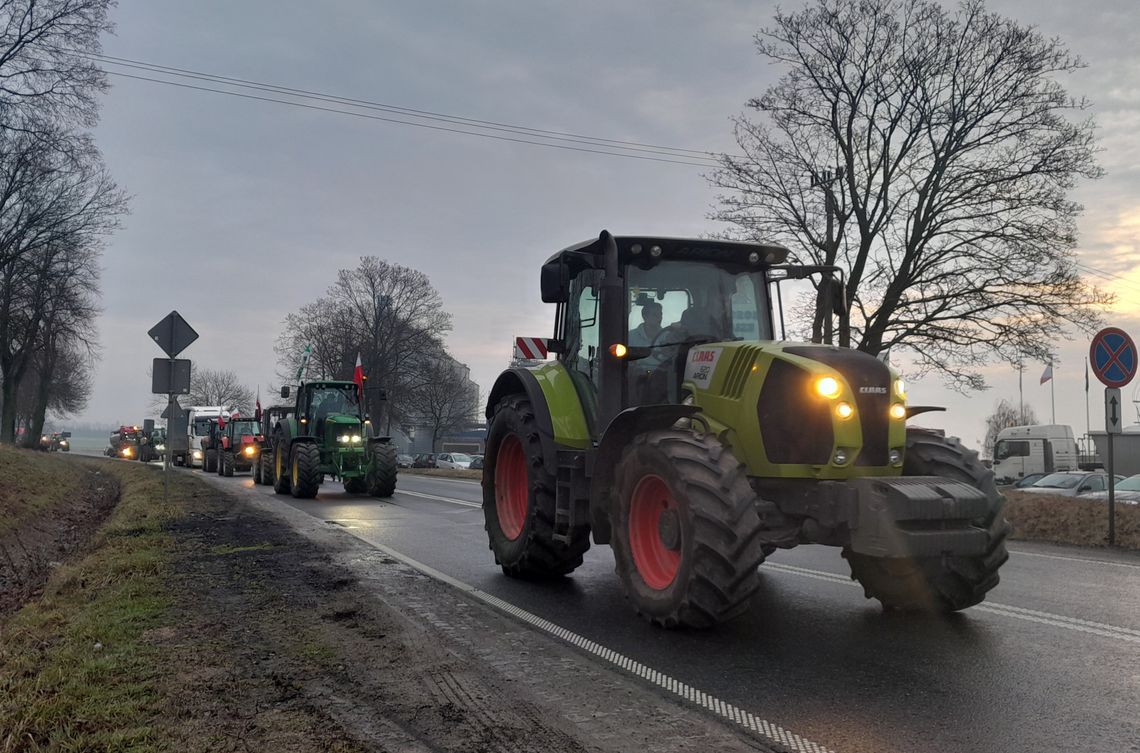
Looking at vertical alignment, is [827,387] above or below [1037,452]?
above

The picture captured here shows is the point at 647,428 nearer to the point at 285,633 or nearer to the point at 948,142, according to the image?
the point at 285,633

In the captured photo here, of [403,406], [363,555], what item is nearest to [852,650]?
[363,555]

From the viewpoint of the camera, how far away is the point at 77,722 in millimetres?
3617

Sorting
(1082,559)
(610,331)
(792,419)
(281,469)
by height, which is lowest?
(1082,559)

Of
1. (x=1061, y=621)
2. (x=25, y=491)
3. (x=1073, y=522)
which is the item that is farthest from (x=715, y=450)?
(x=25, y=491)

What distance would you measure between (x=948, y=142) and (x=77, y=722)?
2317cm

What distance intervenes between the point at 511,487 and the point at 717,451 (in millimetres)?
3416

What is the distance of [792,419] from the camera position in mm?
5531

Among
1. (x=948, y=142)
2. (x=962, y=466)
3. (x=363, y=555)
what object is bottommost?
(x=363, y=555)

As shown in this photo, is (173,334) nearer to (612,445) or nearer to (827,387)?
(612,445)

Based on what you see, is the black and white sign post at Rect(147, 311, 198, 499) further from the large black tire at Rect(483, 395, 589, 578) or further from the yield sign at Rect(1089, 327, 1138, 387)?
the yield sign at Rect(1089, 327, 1138, 387)

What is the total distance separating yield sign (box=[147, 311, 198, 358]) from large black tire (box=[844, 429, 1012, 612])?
40.1 ft

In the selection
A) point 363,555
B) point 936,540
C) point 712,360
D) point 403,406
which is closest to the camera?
point 936,540

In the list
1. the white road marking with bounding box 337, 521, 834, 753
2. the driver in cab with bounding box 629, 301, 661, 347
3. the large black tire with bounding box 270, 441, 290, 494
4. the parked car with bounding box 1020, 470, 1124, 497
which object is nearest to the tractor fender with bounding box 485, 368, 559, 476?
the driver in cab with bounding box 629, 301, 661, 347
